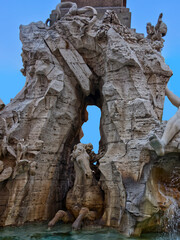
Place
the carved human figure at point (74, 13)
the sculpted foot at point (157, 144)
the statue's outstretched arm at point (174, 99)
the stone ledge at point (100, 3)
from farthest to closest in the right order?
1. the stone ledge at point (100, 3)
2. the carved human figure at point (74, 13)
3. the statue's outstretched arm at point (174, 99)
4. the sculpted foot at point (157, 144)

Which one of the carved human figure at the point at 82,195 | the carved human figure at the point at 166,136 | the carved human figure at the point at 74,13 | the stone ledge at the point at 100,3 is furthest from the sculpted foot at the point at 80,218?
the stone ledge at the point at 100,3

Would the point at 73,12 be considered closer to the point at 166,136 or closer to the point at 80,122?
the point at 80,122

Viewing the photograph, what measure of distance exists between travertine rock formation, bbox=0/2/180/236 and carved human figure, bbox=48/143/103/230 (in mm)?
227

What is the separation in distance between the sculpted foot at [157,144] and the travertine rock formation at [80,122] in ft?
1.06

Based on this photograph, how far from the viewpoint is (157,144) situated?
5.43 meters

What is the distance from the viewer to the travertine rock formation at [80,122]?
5.91m

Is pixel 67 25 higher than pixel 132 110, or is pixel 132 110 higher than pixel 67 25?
pixel 67 25

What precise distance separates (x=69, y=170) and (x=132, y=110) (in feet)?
8.84

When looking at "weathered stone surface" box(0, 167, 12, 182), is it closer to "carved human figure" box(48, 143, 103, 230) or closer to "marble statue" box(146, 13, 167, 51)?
"carved human figure" box(48, 143, 103, 230)

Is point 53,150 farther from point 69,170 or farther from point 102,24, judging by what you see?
point 102,24

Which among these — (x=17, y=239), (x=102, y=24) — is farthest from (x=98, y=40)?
(x=17, y=239)

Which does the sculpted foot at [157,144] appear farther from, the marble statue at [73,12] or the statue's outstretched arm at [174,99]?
the marble statue at [73,12]

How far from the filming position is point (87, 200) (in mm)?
6453

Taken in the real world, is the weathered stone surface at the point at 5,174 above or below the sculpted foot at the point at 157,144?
below
